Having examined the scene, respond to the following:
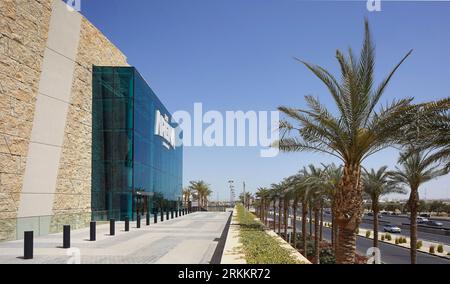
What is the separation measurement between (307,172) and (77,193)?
61.5 ft

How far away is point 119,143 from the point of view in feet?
116

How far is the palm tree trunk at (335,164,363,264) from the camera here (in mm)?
11625

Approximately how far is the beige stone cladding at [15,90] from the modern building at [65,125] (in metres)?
0.05

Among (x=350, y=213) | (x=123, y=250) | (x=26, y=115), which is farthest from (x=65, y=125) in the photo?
(x=350, y=213)

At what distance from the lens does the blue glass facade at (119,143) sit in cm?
3284

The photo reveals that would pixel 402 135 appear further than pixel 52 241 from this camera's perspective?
No

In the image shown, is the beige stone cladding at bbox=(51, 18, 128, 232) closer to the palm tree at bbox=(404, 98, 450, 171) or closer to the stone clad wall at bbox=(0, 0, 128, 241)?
the stone clad wall at bbox=(0, 0, 128, 241)

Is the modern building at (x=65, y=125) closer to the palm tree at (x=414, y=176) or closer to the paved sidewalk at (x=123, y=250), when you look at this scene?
the paved sidewalk at (x=123, y=250)

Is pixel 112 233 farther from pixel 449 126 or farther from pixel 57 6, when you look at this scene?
pixel 449 126

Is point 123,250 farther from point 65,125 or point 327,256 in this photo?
point 327,256

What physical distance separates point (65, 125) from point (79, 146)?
9.14 feet

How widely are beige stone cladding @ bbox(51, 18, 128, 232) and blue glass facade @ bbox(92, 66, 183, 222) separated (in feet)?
4.25
